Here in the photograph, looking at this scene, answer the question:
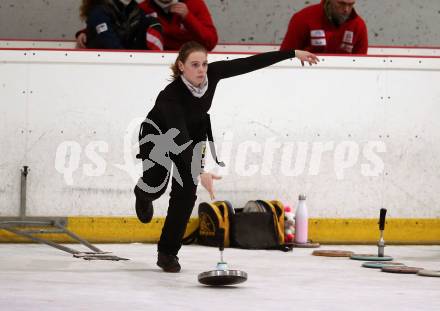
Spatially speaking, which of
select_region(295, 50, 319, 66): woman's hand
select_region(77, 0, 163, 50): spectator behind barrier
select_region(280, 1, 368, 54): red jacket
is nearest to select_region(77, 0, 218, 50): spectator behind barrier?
select_region(77, 0, 163, 50): spectator behind barrier

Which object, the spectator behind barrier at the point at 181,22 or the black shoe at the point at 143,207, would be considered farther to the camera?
the spectator behind barrier at the point at 181,22

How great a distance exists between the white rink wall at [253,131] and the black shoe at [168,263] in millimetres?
1945

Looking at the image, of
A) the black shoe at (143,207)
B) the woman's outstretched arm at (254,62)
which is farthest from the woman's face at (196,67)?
the black shoe at (143,207)

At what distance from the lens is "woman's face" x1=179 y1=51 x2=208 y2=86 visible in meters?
5.40

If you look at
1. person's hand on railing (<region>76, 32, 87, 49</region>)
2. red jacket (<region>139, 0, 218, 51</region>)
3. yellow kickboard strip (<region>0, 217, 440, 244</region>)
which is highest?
red jacket (<region>139, 0, 218, 51</region>)

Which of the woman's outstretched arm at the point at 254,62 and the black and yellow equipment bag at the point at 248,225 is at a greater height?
the woman's outstretched arm at the point at 254,62

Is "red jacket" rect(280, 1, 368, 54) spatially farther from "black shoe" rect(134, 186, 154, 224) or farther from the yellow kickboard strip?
"black shoe" rect(134, 186, 154, 224)

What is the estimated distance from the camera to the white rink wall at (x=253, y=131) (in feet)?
24.1

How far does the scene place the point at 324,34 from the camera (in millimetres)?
8078

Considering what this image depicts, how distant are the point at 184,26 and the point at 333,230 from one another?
2.19 metres

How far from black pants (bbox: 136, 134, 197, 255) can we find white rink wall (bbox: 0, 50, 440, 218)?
1758mm

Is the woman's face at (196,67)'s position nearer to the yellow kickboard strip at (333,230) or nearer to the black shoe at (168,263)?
the black shoe at (168,263)

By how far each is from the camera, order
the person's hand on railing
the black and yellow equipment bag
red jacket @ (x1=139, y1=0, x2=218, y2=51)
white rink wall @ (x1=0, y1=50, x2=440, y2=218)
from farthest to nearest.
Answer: red jacket @ (x1=139, y1=0, x2=218, y2=51) < the person's hand on railing < white rink wall @ (x1=0, y1=50, x2=440, y2=218) < the black and yellow equipment bag

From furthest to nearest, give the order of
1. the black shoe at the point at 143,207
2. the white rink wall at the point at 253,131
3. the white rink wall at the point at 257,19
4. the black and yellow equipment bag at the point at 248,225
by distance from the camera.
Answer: the white rink wall at the point at 257,19 < the white rink wall at the point at 253,131 < the black and yellow equipment bag at the point at 248,225 < the black shoe at the point at 143,207
